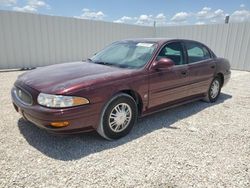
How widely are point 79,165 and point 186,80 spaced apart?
258 cm

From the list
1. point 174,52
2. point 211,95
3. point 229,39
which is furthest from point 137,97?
point 229,39

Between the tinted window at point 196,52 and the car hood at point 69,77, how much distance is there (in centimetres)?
167

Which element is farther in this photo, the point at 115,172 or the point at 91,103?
the point at 91,103

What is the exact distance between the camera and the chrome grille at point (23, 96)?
2824 millimetres

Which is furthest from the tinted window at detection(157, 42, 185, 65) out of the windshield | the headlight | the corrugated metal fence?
the corrugated metal fence

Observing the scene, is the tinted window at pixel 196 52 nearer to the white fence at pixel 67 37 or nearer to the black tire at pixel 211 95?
the black tire at pixel 211 95

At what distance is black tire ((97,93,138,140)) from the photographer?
295cm

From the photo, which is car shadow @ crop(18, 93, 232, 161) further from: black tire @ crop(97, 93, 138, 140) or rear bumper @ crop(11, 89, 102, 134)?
rear bumper @ crop(11, 89, 102, 134)

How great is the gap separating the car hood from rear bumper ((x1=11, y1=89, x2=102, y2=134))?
24 cm

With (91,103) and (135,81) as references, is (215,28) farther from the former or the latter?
(91,103)

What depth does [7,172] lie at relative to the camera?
2352mm

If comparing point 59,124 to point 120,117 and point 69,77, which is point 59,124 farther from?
point 120,117

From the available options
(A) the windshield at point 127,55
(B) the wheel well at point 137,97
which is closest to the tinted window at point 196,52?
(A) the windshield at point 127,55

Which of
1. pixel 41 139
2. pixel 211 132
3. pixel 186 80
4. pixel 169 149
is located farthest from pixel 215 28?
pixel 41 139
